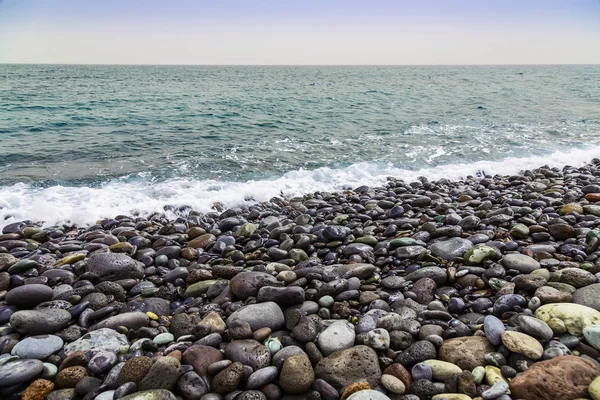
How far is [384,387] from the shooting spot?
2.63 meters

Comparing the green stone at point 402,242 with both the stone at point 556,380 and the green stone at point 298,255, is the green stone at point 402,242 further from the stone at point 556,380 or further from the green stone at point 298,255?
the stone at point 556,380

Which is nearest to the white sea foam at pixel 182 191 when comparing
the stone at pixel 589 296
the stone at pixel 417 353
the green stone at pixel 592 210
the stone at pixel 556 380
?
the green stone at pixel 592 210

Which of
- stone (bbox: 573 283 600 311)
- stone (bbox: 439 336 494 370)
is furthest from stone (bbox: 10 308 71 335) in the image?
stone (bbox: 573 283 600 311)

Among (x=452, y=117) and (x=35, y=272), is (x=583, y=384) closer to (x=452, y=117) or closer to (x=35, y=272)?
(x=35, y=272)

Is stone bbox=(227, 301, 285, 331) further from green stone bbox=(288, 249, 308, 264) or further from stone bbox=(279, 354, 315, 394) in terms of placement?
green stone bbox=(288, 249, 308, 264)

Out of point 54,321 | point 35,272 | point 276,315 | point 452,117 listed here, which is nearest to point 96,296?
point 54,321

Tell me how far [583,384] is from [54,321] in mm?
4325

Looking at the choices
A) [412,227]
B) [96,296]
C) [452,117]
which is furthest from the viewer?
[452,117]

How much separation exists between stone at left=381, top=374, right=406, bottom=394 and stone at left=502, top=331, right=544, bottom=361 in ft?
2.94

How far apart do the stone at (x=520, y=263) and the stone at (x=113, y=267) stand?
14.4ft

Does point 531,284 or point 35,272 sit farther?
point 35,272

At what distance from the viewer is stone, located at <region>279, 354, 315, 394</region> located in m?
2.66

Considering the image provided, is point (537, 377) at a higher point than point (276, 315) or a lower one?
higher

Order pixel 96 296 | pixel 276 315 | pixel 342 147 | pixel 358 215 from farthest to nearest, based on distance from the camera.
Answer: pixel 342 147, pixel 358 215, pixel 96 296, pixel 276 315
